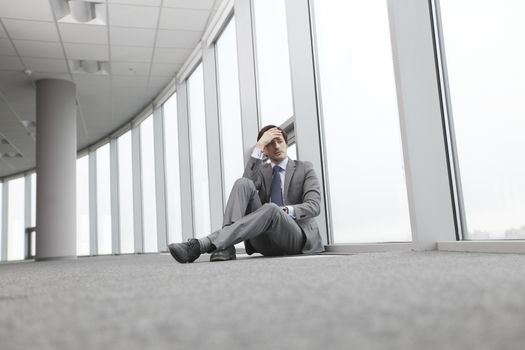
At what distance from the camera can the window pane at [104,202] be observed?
1022 centimetres

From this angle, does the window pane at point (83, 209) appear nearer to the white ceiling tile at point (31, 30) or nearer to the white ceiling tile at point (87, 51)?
the white ceiling tile at point (87, 51)

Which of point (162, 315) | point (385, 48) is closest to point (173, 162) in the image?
point (385, 48)

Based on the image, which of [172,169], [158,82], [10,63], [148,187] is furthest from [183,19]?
[148,187]

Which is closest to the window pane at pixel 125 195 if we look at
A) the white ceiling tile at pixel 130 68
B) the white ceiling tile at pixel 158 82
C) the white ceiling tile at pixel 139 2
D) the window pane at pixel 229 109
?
the white ceiling tile at pixel 158 82

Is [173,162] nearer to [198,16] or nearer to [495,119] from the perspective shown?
[198,16]

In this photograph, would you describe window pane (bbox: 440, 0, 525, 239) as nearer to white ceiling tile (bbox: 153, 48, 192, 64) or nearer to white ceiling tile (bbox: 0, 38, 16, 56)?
white ceiling tile (bbox: 153, 48, 192, 64)

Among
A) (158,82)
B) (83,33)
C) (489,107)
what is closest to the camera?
(489,107)

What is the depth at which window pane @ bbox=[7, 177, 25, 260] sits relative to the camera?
524 inches

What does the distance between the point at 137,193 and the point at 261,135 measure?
20.1ft

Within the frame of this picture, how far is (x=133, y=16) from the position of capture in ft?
17.3

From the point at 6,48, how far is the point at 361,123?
478 cm

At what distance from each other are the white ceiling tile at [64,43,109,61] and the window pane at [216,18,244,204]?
59.1 inches

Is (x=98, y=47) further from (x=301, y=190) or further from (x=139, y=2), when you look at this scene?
(x=301, y=190)

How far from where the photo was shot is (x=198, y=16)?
5.39 metres
